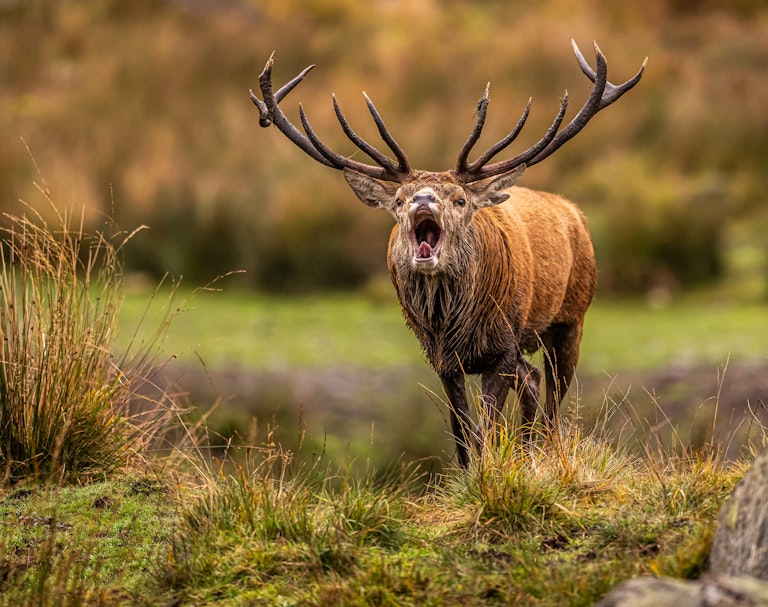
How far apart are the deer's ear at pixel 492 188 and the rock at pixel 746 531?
285cm

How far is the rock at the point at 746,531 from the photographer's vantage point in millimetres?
4848

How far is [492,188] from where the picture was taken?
7.67 m

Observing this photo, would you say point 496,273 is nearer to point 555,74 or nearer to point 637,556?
point 637,556

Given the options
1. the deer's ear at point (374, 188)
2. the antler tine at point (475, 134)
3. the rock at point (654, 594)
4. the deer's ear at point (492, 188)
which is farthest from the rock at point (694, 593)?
the deer's ear at point (374, 188)

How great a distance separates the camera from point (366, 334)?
1561 centimetres

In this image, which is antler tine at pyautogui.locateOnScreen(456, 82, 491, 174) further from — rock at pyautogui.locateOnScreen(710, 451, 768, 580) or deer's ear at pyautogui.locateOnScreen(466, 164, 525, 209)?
rock at pyautogui.locateOnScreen(710, 451, 768, 580)

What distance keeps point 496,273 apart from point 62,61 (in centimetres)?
2089

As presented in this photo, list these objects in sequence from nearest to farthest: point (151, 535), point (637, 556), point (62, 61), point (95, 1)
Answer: point (637, 556), point (151, 535), point (62, 61), point (95, 1)

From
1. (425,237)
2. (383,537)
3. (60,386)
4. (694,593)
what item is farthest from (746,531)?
(60,386)

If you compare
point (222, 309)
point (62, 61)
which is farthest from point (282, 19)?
point (222, 309)

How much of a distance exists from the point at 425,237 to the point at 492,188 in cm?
46

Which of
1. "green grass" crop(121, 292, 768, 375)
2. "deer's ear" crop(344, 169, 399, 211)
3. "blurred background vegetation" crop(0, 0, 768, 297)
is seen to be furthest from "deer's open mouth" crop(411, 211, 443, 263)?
"blurred background vegetation" crop(0, 0, 768, 297)

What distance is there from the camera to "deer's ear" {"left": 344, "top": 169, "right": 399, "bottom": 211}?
305 inches

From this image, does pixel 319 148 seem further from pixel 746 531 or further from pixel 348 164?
pixel 746 531
